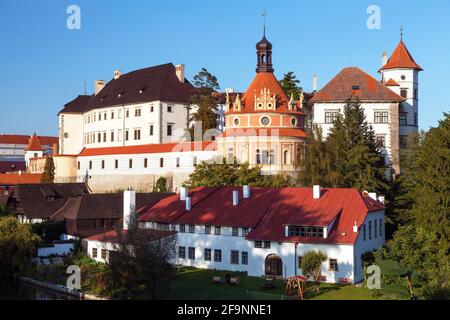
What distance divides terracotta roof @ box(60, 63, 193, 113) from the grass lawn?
4819 centimetres

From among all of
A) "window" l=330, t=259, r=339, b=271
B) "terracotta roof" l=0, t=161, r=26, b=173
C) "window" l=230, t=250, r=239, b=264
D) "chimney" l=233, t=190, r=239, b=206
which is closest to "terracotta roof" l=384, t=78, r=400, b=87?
"chimney" l=233, t=190, r=239, b=206

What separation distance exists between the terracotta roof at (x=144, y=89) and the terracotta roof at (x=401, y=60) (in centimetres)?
2546

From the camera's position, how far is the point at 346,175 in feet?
170

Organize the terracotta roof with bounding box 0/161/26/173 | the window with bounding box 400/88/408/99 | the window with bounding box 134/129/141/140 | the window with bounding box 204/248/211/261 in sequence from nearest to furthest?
the window with bounding box 204/248/211/261
the window with bounding box 400/88/408/99
the window with bounding box 134/129/141/140
the terracotta roof with bounding box 0/161/26/173

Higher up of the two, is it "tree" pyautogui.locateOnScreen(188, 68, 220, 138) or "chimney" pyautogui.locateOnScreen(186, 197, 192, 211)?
"tree" pyautogui.locateOnScreen(188, 68, 220, 138)

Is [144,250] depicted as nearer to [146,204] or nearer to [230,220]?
[230,220]

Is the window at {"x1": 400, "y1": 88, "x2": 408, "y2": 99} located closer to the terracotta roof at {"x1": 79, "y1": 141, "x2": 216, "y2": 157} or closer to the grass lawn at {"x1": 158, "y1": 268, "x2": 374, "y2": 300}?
the terracotta roof at {"x1": 79, "y1": 141, "x2": 216, "y2": 157}

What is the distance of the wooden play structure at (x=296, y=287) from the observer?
31900mm

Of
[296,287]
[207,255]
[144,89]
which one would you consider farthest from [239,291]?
[144,89]

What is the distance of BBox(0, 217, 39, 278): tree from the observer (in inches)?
1515

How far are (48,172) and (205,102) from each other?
70.7 feet

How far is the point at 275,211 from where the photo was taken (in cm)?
4094

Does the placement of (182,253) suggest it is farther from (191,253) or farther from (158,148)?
(158,148)
